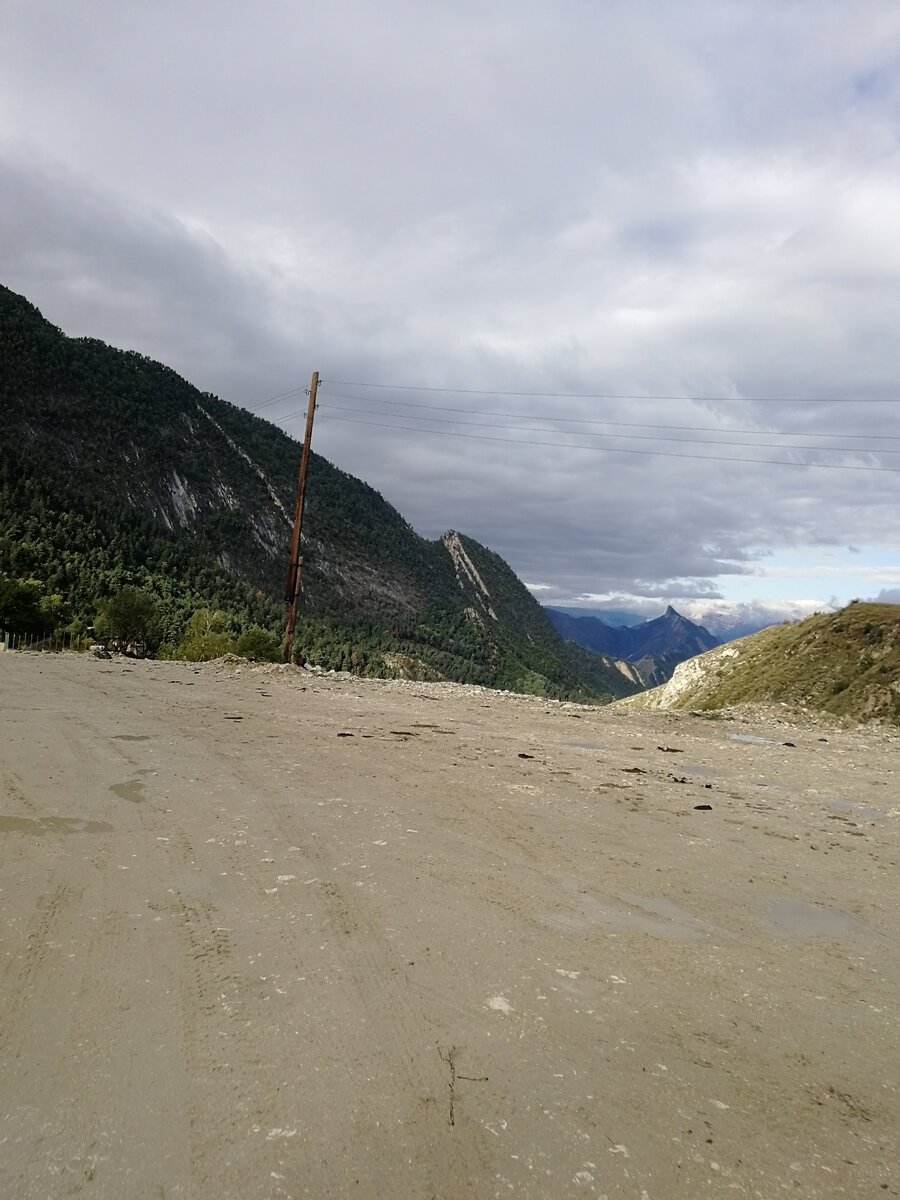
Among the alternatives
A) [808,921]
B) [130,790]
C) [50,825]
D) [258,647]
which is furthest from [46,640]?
[808,921]

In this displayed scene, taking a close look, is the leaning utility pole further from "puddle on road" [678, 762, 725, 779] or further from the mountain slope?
"puddle on road" [678, 762, 725, 779]

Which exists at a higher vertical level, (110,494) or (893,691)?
(110,494)

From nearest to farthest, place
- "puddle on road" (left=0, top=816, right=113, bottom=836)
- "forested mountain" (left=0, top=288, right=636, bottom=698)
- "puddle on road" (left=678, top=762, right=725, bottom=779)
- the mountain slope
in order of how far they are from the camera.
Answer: "puddle on road" (left=0, top=816, right=113, bottom=836)
"puddle on road" (left=678, top=762, right=725, bottom=779)
the mountain slope
"forested mountain" (left=0, top=288, right=636, bottom=698)

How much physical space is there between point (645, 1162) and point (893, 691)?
69.5 feet

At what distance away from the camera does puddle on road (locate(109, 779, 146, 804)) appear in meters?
7.39

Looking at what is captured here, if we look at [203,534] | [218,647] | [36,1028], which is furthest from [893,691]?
[203,534]

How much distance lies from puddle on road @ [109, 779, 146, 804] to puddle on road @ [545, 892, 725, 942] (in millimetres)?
4609

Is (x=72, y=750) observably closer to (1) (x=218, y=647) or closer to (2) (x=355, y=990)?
(2) (x=355, y=990)

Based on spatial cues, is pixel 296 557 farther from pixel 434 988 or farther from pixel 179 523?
pixel 179 523

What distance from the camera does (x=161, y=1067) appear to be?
3129mm

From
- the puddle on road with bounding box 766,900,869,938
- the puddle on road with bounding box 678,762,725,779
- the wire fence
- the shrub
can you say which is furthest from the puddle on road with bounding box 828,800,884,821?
the wire fence

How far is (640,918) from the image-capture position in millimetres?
5070

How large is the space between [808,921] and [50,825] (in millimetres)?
6294

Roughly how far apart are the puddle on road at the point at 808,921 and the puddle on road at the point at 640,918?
0.57m
